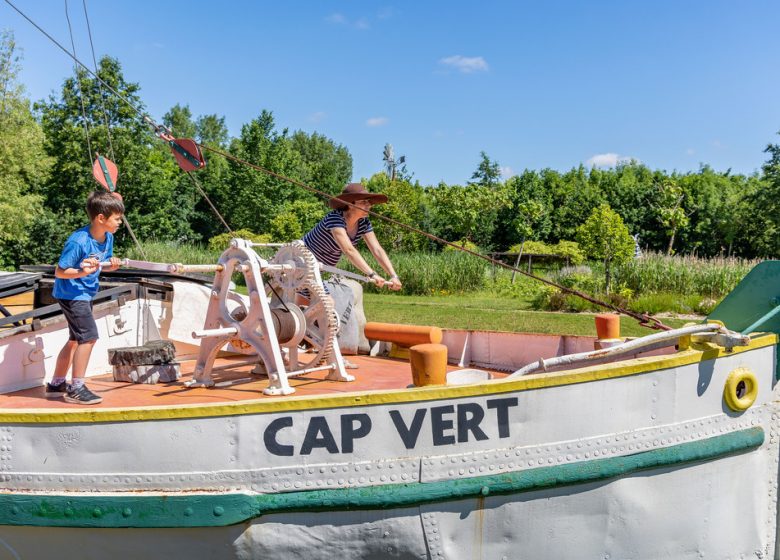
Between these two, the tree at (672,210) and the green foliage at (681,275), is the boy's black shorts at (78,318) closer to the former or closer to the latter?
the green foliage at (681,275)

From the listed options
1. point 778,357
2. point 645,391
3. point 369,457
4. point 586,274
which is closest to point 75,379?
point 369,457

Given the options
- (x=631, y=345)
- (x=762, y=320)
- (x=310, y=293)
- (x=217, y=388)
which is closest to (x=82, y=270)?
(x=217, y=388)

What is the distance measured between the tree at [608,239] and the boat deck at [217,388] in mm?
16018

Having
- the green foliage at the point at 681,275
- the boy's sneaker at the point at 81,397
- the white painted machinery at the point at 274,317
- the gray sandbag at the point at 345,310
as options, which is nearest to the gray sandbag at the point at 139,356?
the white painted machinery at the point at 274,317

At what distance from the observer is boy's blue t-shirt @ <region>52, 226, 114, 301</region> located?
3.85 metres

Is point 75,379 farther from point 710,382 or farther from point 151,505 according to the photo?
point 710,382

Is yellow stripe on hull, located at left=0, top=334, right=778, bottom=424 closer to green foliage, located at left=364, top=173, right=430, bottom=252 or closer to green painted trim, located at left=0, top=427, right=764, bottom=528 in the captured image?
green painted trim, located at left=0, top=427, right=764, bottom=528

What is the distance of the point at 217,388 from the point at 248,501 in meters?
1.37

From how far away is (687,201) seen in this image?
4156 centimetres

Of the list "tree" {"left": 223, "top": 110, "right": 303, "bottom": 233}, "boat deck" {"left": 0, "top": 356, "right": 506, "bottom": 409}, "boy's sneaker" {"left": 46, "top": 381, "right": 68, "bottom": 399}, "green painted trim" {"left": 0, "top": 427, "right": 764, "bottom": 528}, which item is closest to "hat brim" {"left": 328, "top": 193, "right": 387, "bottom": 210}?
"boat deck" {"left": 0, "top": 356, "right": 506, "bottom": 409}

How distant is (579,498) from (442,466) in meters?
0.68

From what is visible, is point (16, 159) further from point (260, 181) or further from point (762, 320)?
point (762, 320)

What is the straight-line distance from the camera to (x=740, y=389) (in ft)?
11.8

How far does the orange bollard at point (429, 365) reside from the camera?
3.50 meters
